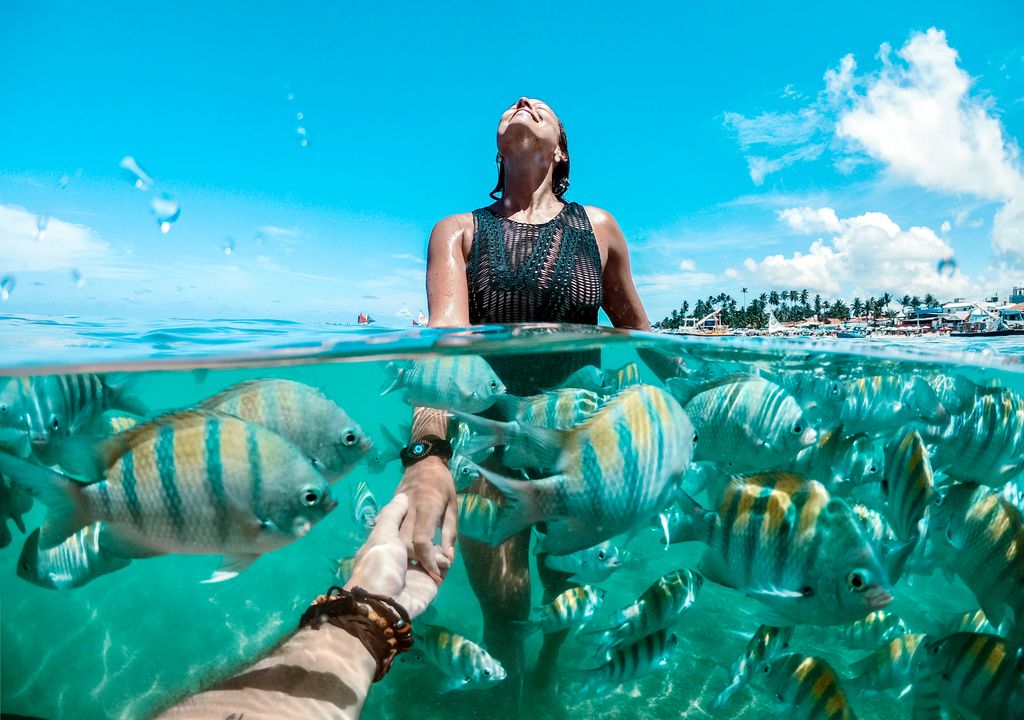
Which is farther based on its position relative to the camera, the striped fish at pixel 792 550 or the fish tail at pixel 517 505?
the striped fish at pixel 792 550

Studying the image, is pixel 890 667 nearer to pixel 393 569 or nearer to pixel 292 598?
pixel 393 569

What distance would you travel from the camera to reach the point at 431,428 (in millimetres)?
3564

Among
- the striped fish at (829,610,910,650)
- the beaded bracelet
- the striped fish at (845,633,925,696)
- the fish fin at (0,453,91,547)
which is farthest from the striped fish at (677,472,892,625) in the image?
the fish fin at (0,453,91,547)

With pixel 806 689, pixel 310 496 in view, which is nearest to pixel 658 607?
pixel 806 689

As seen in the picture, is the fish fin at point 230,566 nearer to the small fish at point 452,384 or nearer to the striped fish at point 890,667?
the small fish at point 452,384

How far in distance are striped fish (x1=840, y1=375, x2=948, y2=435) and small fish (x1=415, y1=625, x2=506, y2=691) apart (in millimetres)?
3364

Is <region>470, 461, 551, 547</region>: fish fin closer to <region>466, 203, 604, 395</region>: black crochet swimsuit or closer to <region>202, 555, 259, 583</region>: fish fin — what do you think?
<region>202, 555, 259, 583</region>: fish fin

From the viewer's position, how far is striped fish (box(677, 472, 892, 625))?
2125 millimetres

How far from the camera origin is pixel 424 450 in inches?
130

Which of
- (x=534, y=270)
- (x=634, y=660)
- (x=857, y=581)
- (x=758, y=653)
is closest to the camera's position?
(x=857, y=581)

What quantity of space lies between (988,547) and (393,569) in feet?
10.0

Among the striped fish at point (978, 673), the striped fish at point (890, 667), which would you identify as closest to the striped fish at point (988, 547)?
the striped fish at point (978, 673)

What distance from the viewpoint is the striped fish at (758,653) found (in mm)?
3240

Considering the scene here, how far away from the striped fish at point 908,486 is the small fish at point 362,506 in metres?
3.92
